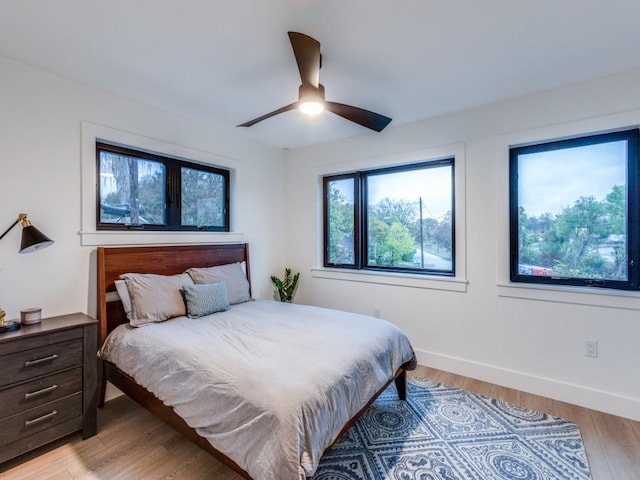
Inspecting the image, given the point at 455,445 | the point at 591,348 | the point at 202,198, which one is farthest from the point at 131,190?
the point at 591,348

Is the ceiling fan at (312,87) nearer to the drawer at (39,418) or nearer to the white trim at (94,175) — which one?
the white trim at (94,175)

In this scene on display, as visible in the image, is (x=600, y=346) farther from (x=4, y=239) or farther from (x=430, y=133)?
(x=4, y=239)

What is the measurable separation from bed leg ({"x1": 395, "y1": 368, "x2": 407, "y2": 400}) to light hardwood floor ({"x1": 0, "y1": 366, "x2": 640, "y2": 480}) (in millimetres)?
1030

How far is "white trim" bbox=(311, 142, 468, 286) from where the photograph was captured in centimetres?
296

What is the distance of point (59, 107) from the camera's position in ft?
7.51

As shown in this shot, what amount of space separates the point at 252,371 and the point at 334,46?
1981mm

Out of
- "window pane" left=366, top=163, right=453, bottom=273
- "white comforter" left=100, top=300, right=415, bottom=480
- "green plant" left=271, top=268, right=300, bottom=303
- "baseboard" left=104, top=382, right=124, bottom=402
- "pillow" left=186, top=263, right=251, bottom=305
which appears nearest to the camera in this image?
"white comforter" left=100, top=300, right=415, bottom=480

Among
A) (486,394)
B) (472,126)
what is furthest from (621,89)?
(486,394)

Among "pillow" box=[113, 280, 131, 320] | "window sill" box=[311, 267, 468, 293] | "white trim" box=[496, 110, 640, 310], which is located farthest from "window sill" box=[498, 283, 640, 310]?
"pillow" box=[113, 280, 131, 320]

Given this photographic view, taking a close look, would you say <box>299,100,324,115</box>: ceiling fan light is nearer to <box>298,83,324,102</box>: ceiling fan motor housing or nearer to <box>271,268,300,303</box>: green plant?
<box>298,83,324,102</box>: ceiling fan motor housing

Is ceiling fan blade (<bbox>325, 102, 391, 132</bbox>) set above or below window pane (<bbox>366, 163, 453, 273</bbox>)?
above

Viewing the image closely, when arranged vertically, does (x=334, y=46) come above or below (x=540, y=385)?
above

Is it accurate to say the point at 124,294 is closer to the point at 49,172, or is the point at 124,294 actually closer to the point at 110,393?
the point at 110,393

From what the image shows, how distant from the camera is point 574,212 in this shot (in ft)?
8.23
